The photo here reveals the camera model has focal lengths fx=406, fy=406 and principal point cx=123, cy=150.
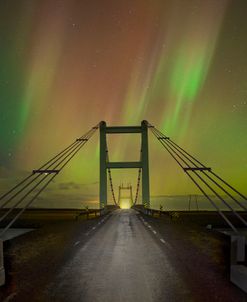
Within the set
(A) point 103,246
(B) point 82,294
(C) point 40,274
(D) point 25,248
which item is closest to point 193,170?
(A) point 103,246

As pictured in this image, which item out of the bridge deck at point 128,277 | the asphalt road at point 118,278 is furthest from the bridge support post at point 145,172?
the asphalt road at point 118,278

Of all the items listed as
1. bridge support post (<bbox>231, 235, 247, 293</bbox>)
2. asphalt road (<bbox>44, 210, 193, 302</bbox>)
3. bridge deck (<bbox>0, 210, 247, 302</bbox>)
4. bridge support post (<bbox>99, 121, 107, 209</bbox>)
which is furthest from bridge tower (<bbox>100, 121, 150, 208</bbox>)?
bridge support post (<bbox>231, 235, 247, 293</bbox>)

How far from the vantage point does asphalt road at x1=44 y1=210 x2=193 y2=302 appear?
8.05m

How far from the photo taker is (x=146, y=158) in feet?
199

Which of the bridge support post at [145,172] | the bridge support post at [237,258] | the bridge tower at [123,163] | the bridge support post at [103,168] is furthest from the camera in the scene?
the bridge support post at [145,172]

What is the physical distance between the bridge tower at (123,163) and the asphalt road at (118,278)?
1713 inches

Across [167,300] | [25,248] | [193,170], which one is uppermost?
[193,170]

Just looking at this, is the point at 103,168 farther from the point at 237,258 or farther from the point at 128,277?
the point at 237,258

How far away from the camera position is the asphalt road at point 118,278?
8055 millimetres

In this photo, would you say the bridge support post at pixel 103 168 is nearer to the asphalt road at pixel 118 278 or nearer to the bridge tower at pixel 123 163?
the bridge tower at pixel 123 163

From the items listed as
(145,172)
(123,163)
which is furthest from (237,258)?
(123,163)

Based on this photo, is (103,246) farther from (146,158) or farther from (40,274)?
(146,158)

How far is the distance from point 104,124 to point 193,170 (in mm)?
45417

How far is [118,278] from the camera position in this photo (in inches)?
386
